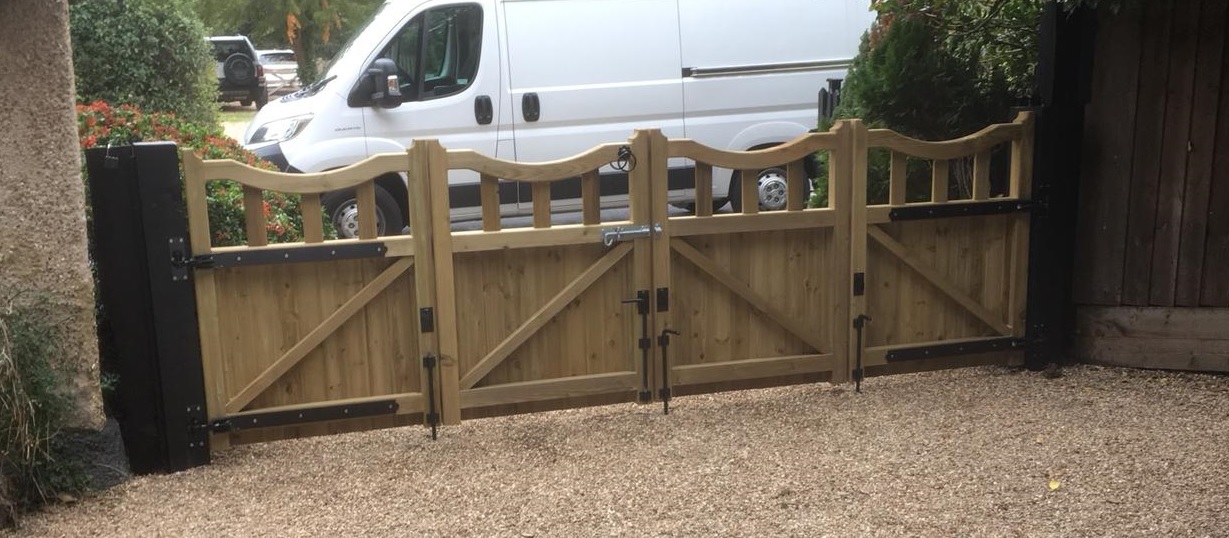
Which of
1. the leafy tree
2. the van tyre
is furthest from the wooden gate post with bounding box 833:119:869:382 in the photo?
the van tyre

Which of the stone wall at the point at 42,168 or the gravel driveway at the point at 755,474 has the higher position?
the stone wall at the point at 42,168

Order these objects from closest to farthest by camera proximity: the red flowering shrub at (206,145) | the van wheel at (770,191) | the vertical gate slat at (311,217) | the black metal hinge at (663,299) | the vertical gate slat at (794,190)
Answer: the vertical gate slat at (311,217) < the black metal hinge at (663,299) < the vertical gate slat at (794,190) < the red flowering shrub at (206,145) < the van wheel at (770,191)

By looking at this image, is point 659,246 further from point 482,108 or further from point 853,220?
point 482,108

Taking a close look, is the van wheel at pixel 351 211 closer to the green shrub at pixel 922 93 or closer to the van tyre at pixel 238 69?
the green shrub at pixel 922 93

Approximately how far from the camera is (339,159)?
9.52 metres

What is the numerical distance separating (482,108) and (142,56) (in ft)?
9.63

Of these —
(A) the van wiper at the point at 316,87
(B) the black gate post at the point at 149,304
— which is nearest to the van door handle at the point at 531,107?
(A) the van wiper at the point at 316,87

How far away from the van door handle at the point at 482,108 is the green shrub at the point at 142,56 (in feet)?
7.82

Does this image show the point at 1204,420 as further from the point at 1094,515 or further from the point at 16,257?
the point at 16,257

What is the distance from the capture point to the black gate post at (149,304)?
14.8 ft

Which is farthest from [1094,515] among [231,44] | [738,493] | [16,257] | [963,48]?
[231,44]

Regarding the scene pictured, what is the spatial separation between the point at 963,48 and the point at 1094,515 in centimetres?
353

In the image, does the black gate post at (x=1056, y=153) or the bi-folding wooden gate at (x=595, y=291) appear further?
the black gate post at (x=1056, y=153)

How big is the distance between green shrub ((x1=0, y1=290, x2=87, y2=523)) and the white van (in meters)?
5.02
